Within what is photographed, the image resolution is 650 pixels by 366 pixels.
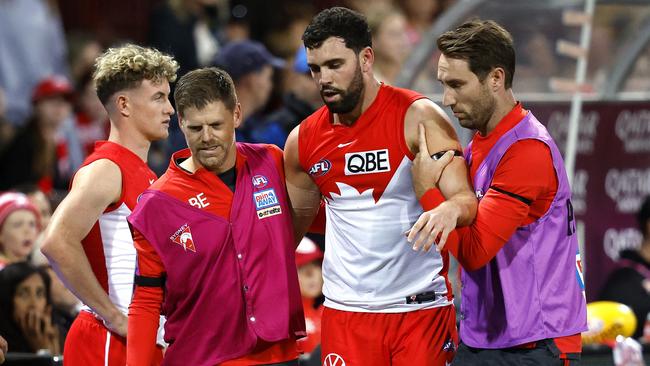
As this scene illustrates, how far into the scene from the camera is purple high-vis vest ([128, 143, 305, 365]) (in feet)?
16.3

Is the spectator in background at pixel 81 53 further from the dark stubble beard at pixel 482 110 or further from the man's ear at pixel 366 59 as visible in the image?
the dark stubble beard at pixel 482 110

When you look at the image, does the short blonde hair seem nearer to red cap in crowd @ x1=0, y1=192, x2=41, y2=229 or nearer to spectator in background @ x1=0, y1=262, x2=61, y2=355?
spectator in background @ x1=0, y1=262, x2=61, y2=355

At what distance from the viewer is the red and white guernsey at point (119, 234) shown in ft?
17.9

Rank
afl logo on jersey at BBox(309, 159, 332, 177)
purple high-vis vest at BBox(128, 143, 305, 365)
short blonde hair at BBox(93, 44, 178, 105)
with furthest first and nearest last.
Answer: short blonde hair at BBox(93, 44, 178, 105) < afl logo on jersey at BBox(309, 159, 332, 177) < purple high-vis vest at BBox(128, 143, 305, 365)

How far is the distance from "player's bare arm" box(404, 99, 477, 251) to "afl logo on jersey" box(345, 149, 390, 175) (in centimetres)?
12

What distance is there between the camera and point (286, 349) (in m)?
5.10

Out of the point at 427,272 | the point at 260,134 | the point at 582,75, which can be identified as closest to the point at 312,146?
the point at 427,272

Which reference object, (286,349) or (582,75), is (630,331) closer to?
(582,75)

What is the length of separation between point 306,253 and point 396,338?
2934mm

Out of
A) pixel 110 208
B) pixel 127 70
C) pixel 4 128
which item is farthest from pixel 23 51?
pixel 110 208

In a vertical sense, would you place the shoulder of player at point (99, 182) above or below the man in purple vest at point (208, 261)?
above

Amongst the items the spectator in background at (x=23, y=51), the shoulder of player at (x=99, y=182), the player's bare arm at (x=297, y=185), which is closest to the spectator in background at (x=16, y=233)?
the shoulder of player at (x=99, y=182)

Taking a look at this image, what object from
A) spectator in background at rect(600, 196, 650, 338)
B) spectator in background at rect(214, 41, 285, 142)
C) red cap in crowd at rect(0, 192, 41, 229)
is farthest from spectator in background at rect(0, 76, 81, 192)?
spectator in background at rect(600, 196, 650, 338)

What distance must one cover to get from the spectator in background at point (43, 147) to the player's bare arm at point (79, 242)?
196 inches
